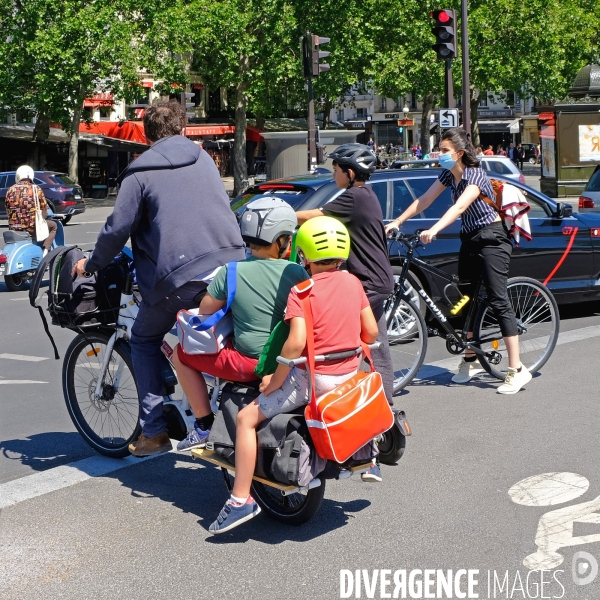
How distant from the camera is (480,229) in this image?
6.92m

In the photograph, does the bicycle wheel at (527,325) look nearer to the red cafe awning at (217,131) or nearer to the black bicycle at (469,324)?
the black bicycle at (469,324)

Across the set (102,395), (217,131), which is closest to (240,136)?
(217,131)

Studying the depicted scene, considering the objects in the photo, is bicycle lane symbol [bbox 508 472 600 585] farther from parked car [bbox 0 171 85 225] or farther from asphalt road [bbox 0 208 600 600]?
parked car [bbox 0 171 85 225]

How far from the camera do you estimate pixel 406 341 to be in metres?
6.97

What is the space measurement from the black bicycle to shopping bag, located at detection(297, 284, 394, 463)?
2.49 meters

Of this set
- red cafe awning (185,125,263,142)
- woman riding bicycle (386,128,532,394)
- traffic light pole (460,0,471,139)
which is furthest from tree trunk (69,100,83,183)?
woman riding bicycle (386,128,532,394)

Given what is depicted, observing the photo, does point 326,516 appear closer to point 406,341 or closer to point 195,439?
point 195,439

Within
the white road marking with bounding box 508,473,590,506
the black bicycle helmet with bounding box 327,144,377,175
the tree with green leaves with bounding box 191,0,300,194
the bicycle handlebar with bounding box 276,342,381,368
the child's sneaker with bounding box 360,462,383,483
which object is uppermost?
the tree with green leaves with bounding box 191,0,300,194

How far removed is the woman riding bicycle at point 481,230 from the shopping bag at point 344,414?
2681 millimetres

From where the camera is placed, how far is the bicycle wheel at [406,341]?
679cm

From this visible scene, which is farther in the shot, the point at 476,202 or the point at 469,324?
the point at 469,324

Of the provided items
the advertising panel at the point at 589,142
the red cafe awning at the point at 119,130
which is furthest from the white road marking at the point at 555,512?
the red cafe awning at the point at 119,130

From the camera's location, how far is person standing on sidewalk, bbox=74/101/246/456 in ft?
15.8

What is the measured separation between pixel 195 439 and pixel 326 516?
70 centimetres
